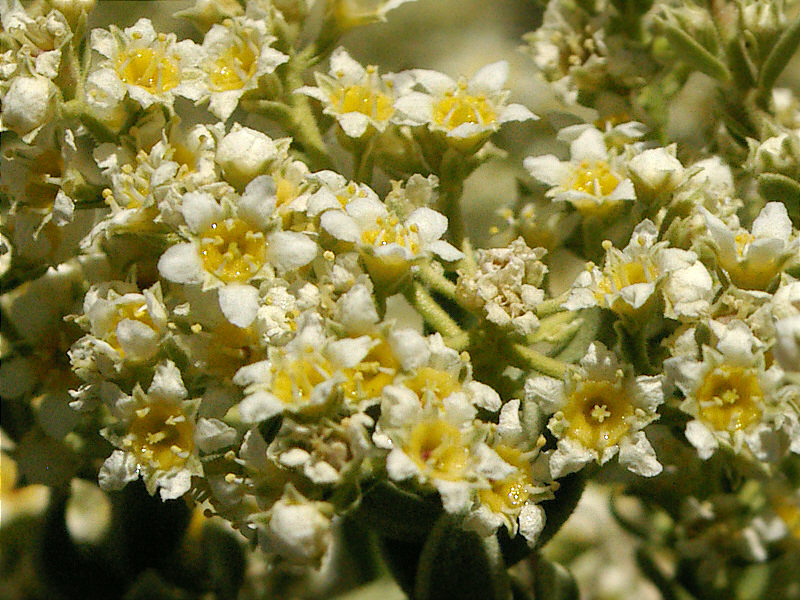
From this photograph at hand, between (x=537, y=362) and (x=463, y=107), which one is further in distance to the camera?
(x=463, y=107)

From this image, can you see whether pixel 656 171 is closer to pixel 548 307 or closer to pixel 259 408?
pixel 548 307

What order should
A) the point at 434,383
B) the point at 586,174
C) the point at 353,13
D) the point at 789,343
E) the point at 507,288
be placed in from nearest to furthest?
the point at 789,343, the point at 434,383, the point at 507,288, the point at 586,174, the point at 353,13

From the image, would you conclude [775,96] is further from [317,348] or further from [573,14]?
[317,348]

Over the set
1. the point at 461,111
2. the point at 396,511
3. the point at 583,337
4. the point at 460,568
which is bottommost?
the point at 460,568

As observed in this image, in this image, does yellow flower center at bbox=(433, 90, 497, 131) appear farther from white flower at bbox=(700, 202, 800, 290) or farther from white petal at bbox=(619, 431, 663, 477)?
white petal at bbox=(619, 431, 663, 477)

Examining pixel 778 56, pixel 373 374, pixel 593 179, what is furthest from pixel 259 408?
pixel 778 56

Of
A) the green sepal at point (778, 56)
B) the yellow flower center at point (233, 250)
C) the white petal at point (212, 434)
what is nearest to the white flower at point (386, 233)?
the yellow flower center at point (233, 250)

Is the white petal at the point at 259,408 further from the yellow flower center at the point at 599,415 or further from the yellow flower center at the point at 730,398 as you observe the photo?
the yellow flower center at the point at 730,398

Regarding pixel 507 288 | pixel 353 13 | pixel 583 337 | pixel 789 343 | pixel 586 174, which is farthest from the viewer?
pixel 353 13
